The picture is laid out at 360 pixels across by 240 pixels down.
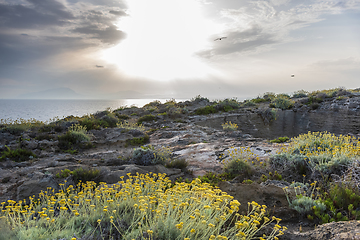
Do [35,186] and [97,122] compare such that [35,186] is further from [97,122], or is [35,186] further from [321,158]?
[97,122]

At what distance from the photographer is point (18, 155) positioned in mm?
8586

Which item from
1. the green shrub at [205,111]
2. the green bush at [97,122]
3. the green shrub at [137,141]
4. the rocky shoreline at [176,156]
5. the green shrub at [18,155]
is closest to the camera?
the rocky shoreline at [176,156]

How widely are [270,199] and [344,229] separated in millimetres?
1560

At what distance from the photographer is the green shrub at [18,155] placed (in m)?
8.38

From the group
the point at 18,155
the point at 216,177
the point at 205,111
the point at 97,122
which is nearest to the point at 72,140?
the point at 18,155

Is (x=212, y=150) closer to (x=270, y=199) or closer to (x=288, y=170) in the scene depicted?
(x=288, y=170)

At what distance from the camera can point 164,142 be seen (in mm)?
11406

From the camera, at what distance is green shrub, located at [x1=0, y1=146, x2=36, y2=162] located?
838 cm

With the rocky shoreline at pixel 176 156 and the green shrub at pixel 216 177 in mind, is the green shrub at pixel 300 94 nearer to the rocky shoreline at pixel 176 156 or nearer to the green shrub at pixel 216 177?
the rocky shoreline at pixel 176 156

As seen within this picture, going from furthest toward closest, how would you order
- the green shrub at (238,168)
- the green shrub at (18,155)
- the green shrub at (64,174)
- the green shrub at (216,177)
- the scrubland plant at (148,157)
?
the green shrub at (18,155)
the scrubland plant at (148,157)
the green shrub at (238,168)
the green shrub at (216,177)
the green shrub at (64,174)

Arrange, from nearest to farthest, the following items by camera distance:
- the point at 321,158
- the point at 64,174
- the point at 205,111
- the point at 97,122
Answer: the point at 321,158 < the point at 64,174 < the point at 97,122 < the point at 205,111

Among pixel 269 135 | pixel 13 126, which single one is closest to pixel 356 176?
pixel 269 135

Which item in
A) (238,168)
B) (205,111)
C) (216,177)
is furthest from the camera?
(205,111)

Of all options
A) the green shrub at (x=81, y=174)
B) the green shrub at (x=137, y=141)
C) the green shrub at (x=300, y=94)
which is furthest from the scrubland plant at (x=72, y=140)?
the green shrub at (x=300, y=94)
